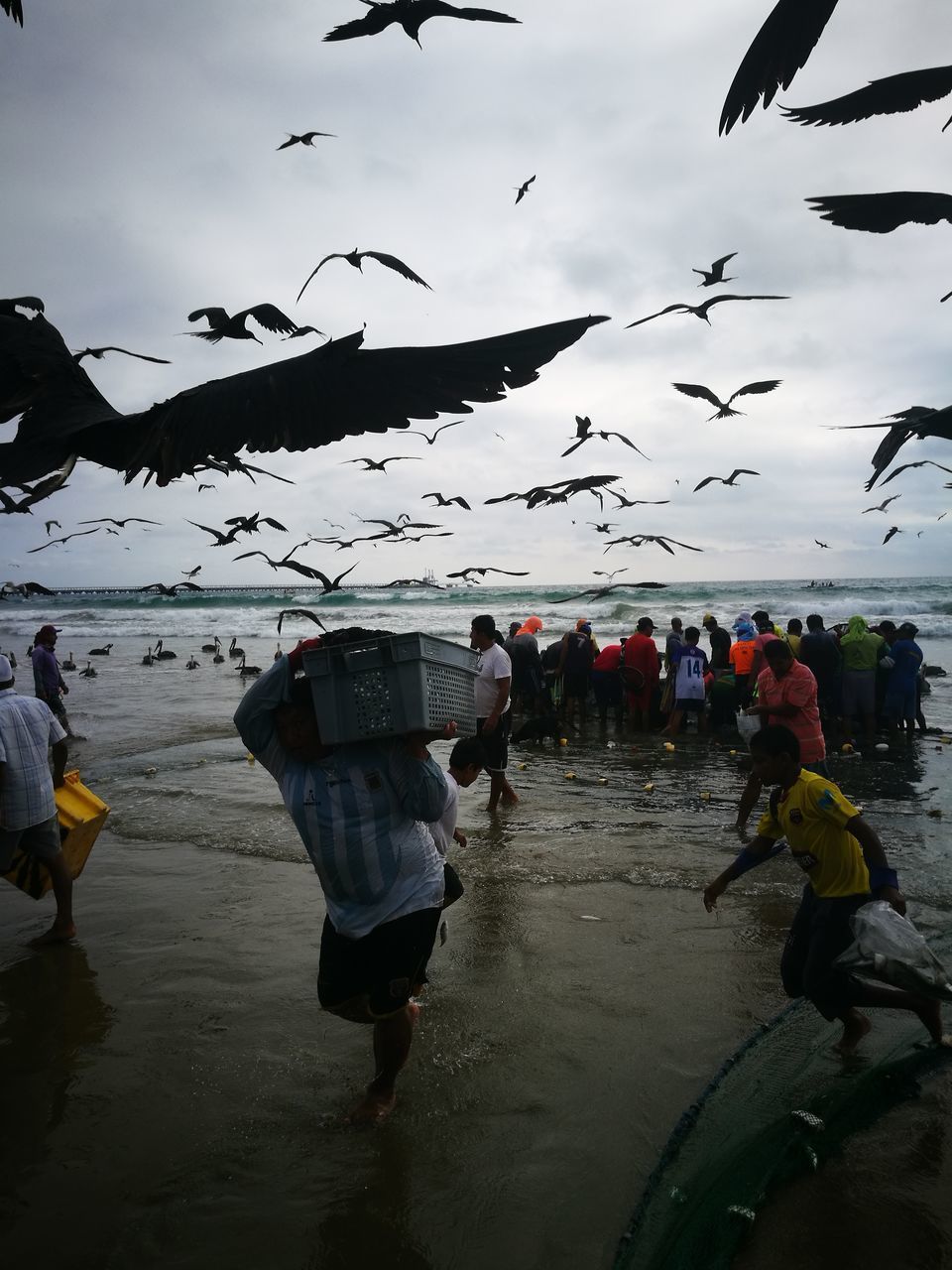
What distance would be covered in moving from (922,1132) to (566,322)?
2.97 m

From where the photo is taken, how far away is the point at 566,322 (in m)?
2.38

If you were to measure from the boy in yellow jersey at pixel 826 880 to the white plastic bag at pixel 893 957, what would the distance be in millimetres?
138

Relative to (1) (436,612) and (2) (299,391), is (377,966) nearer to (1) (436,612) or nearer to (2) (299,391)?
(2) (299,391)

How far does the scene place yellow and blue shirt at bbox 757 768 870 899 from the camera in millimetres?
3328

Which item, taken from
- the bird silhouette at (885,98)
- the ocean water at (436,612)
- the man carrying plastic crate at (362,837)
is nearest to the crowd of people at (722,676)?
the bird silhouette at (885,98)

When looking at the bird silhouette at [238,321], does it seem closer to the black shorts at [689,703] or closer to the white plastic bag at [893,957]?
the white plastic bag at [893,957]

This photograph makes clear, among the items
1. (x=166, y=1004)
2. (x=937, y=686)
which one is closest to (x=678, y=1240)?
(x=166, y=1004)

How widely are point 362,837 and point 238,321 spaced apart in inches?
102

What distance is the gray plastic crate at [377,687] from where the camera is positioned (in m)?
2.58

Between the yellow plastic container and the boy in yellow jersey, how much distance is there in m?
3.68

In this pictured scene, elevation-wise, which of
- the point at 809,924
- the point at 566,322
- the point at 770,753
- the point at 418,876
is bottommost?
the point at 809,924

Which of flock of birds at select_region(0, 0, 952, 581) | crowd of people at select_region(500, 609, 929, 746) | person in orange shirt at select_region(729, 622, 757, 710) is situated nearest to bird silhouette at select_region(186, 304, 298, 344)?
flock of birds at select_region(0, 0, 952, 581)

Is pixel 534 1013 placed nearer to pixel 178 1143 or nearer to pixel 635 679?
pixel 178 1143

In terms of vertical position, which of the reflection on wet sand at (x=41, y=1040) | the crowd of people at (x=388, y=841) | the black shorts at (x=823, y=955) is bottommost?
the reflection on wet sand at (x=41, y=1040)
